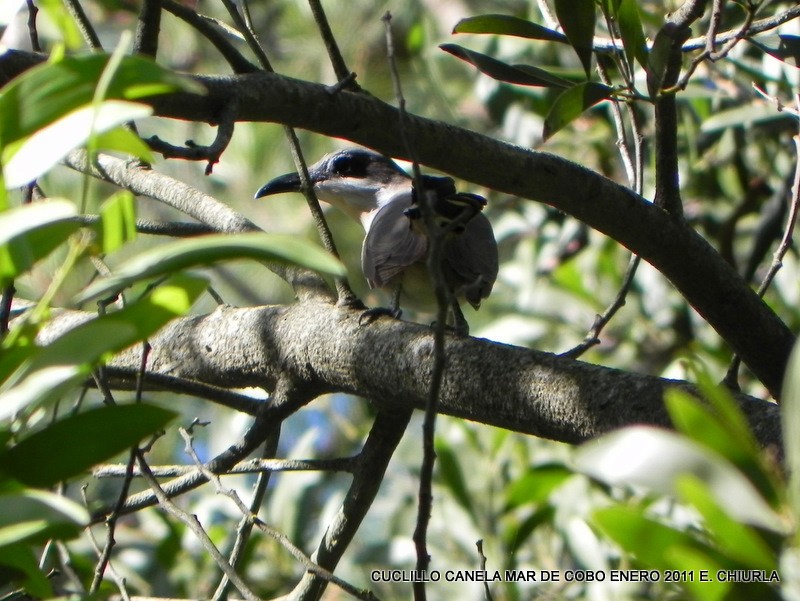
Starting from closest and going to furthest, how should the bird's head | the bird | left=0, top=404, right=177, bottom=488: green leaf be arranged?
left=0, top=404, right=177, bottom=488: green leaf, the bird, the bird's head

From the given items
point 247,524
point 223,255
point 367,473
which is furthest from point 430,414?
point 247,524

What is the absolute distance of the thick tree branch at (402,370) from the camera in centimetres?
167

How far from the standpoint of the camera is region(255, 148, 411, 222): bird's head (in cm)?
465

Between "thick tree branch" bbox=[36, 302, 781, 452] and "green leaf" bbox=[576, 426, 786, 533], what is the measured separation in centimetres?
72

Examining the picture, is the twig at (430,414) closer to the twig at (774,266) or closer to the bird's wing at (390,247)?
the twig at (774,266)

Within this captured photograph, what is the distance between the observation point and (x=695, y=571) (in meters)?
0.81

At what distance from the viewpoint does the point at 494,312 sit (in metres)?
5.52

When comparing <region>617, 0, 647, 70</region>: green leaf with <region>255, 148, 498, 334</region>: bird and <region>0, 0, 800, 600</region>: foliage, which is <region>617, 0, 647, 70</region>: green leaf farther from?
<region>255, 148, 498, 334</region>: bird

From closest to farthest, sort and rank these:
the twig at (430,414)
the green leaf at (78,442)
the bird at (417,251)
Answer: the green leaf at (78,442) → the twig at (430,414) → the bird at (417,251)

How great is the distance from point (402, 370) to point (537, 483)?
1174 millimetres

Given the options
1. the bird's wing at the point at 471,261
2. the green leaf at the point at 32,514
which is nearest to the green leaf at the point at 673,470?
the green leaf at the point at 32,514

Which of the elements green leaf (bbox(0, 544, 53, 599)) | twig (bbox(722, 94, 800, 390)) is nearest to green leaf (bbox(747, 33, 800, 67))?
twig (bbox(722, 94, 800, 390))

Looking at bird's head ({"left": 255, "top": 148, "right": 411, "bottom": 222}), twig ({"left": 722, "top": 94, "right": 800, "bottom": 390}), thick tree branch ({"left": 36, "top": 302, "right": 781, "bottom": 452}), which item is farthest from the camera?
bird's head ({"left": 255, "top": 148, "right": 411, "bottom": 222})

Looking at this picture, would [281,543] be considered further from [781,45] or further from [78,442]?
[781,45]
